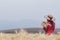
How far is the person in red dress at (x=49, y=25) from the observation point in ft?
21.6

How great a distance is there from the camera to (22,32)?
5008 mm

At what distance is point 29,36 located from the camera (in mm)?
4887

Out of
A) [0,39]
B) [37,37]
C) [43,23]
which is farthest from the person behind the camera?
[43,23]

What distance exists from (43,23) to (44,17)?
1.19 feet

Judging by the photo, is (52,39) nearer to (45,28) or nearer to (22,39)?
(22,39)

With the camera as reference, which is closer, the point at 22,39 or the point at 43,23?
the point at 22,39

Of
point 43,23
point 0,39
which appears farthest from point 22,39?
point 43,23

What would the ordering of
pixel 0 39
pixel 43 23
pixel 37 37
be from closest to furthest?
1. pixel 0 39
2. pixel 37 37
3. pixel 43 23

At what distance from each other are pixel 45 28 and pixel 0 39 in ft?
7.43

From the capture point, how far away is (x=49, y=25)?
6641 mm

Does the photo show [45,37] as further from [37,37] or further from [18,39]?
[18,39]

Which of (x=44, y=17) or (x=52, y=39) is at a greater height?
(x=44, y=17)

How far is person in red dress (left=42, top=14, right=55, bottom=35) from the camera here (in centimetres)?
658

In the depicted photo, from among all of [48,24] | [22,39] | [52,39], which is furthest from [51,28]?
[22,39]
